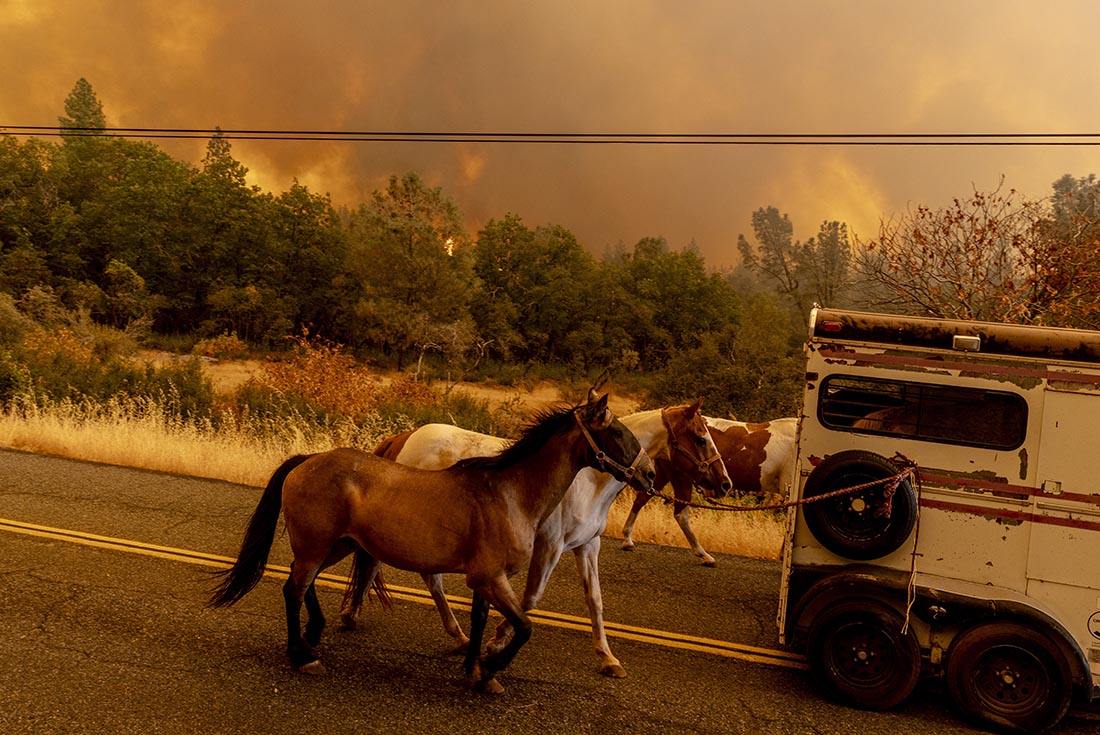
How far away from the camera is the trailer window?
5359 mm

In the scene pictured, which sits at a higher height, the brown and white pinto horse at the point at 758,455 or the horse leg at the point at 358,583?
the brown and white pinto horse at the point at 758,455

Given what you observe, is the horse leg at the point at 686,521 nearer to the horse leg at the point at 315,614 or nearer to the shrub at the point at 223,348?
the horse leg at the point at 315,614

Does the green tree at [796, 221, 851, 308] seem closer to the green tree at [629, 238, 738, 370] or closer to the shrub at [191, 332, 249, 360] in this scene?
the green tree at [629, 238, 738, 370]

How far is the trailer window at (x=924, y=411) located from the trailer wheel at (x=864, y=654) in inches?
55.3

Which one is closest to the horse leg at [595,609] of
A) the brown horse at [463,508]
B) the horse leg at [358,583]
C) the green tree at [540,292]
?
the brown horse at [463,508]

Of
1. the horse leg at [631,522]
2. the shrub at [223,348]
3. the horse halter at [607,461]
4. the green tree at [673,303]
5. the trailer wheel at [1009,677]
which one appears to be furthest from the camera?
the green tree at [673,303]

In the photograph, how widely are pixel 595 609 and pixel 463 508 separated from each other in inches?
61.5

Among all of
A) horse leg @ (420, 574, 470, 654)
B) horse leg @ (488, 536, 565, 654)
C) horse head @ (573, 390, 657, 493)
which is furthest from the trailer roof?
horse leg @ (420, 574, 470, 654)

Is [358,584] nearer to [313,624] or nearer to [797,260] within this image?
[313,624]

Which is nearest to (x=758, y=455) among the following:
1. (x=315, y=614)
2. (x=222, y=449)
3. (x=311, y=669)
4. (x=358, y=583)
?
(x=358, y=583)

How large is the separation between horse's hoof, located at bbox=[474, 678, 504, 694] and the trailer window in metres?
3.31

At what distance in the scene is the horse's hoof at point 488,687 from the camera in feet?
17.2

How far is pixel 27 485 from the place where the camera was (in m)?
9.91

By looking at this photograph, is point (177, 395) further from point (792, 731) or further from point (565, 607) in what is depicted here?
point (792, 731)
